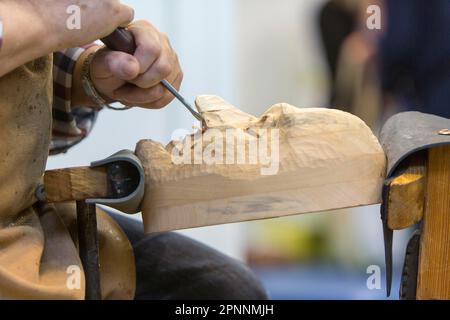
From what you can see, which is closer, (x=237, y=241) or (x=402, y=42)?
Result: (x=402, y=42)

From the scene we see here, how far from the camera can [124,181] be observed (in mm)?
744

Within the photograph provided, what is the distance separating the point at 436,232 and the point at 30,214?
1.63ft

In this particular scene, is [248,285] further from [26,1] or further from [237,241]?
[237,241]

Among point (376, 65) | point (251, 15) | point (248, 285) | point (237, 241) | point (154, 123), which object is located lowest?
point (237, 241)

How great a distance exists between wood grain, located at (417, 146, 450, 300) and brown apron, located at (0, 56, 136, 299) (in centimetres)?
40

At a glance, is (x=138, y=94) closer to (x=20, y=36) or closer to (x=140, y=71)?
(x=140, y=71)

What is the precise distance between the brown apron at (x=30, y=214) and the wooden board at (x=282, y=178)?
0.12 meters

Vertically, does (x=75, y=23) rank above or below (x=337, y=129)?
above

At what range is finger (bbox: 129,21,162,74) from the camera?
0.85 m

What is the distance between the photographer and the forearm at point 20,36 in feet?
2.18

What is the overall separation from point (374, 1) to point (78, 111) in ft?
4.04

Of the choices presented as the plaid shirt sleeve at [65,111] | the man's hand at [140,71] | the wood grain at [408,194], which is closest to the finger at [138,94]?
the man's hand at [140,71]

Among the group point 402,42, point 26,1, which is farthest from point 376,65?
point 26,1

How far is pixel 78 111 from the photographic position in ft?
3.82
